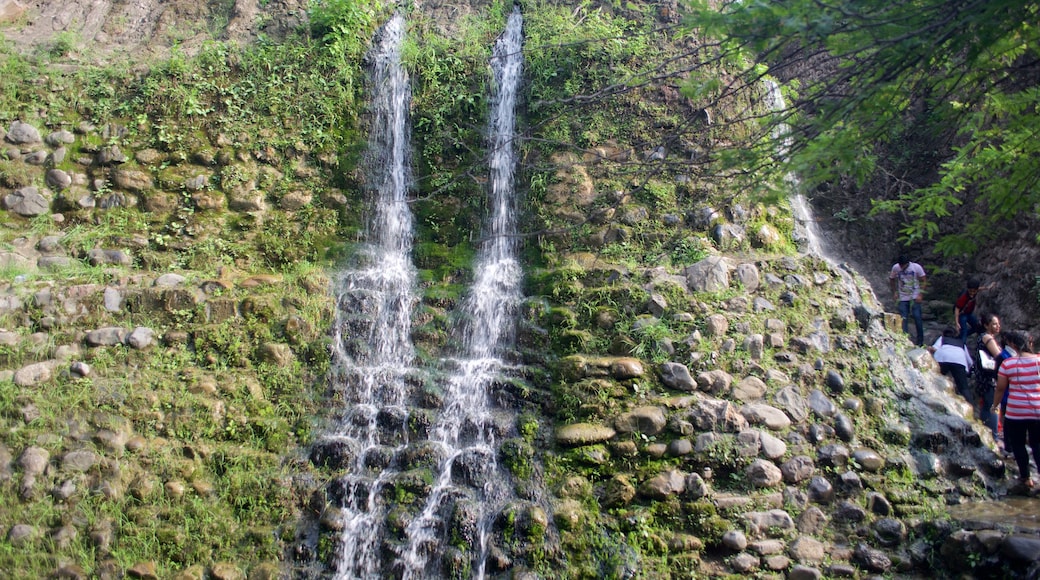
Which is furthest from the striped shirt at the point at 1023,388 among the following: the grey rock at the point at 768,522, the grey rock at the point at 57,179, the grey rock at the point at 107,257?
the grey rock at the point at 57,179

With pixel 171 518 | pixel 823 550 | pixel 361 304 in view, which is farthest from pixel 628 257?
pixel 171 518

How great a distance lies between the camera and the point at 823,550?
→ 516 cm

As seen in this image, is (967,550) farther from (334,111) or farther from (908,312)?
(334,111)

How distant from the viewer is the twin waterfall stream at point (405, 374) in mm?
5305

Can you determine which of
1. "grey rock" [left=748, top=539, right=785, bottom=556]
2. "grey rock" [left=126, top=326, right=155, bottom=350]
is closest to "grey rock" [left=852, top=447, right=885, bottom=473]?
"grey rock" [left=748, top=539, right=785, bottom=556]

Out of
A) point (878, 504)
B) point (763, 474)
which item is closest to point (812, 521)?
point (763, 474)

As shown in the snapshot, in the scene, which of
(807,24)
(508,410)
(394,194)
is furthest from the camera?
(394,194)

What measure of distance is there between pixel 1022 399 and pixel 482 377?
435cm

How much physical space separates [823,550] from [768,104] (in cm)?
641

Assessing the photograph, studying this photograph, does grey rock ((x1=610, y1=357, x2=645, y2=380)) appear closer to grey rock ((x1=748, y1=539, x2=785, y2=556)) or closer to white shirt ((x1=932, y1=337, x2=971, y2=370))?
grey rock ((x1=748, y1=539, x2=785, y2=556))

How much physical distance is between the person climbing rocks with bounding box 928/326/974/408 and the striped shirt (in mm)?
1700

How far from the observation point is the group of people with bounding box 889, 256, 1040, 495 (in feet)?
17.8

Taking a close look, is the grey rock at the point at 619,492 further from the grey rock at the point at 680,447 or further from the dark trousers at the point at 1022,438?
the dark trousers at the point at 1022,438

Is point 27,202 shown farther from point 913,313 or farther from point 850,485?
point 913,313
